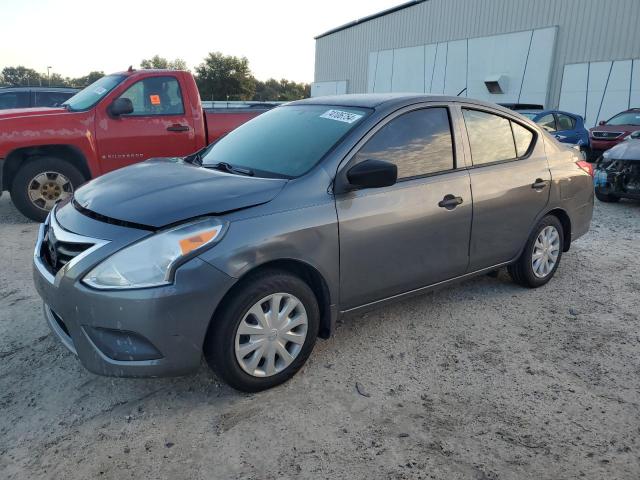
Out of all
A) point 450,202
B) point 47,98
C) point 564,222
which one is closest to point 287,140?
point 450,202

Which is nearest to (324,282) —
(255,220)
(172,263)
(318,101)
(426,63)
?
(255,220)

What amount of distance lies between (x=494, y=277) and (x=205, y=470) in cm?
345

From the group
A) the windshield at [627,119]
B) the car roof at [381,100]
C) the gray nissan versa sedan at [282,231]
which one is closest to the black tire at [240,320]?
the gray nissan versa sedan at [282,231]

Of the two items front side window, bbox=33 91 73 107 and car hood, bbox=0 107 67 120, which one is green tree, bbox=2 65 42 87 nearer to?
front side window, bbox=33 91 73 107

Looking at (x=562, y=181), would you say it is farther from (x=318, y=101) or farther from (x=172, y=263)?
(x=172, y=263)

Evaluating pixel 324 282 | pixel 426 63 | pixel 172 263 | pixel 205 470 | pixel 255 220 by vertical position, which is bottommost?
pixel 205 470

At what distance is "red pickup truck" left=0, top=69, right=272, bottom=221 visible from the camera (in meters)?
6.46

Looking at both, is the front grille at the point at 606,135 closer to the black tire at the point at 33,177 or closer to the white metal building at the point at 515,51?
the white metal building at the point at 515,51

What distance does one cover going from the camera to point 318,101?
13.0 ft

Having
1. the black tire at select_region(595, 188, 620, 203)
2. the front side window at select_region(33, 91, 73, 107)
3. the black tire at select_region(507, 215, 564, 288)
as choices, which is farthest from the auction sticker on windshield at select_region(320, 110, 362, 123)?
the front side window at select_region(33, 91, 73, 107)

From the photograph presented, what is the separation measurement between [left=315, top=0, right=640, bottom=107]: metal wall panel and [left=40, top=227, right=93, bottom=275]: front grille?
1983 centimetres

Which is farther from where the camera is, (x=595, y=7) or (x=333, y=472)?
(x=595, y=7)

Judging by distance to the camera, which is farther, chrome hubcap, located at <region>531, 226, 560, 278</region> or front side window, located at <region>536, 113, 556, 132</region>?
front side window, located at <region>536, 113, 556, 132</region>

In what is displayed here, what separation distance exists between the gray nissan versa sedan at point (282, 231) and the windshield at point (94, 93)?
362cm
